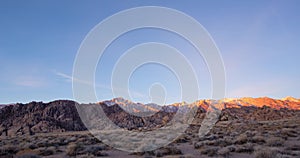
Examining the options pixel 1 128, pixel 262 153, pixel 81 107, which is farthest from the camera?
pixel 81 107

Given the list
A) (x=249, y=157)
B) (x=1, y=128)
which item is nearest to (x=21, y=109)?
(x=1, y=128)

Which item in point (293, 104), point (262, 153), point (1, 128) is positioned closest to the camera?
point (262, 153)

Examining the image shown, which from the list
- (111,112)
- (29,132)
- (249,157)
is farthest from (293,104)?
(249,157)

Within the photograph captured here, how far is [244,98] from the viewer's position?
15412 centimetres

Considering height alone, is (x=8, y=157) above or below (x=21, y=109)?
below

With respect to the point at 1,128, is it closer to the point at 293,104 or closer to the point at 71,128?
the point at 71,128

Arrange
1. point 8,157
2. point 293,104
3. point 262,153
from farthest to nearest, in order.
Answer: point 293,104 → point 8,157 → point 262,153

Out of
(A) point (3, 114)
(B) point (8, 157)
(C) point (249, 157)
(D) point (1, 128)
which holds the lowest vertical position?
(C) point (249, 157)

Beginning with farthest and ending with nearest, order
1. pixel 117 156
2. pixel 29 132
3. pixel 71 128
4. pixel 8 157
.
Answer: pixel 71 128 → pixel 29 132 → pixel 117 156 → pixel 8 157

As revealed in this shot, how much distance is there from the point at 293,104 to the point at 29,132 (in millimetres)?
121579

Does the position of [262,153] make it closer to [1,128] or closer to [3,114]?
[1,128]

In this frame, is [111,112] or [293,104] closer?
[111,112]

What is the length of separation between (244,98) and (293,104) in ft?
108

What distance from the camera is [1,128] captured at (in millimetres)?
62812
